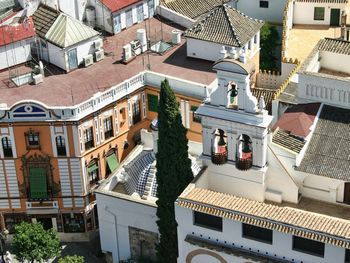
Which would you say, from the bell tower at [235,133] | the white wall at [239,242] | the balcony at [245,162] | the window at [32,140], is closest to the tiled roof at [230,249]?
the white wall at [239,242]

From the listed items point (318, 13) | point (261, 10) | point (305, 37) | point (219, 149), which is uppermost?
point (219, 149)

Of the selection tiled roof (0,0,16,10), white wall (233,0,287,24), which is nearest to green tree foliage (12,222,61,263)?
tiled roof (0,0,16,10)

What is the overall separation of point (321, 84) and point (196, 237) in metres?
15.2

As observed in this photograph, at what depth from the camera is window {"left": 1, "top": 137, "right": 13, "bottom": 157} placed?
70881mm

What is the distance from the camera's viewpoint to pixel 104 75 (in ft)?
251

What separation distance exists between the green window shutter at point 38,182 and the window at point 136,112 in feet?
32.5

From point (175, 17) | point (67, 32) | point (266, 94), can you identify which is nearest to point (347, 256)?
point (266, 94)

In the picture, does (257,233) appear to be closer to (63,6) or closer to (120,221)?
(120,221)

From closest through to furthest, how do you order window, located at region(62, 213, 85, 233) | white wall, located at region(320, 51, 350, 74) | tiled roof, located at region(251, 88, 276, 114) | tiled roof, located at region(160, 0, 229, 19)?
white wall, located at region(320, 51, 350, 74)
window, located at region(62, 213, 85, 233)
tiled roof, located at region(251, 88, 276, 114)
tiled roof, located at region(160, 0, 229, 19)

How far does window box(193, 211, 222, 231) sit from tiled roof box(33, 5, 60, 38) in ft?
91.4

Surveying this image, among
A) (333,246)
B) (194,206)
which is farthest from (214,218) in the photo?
(333,246)

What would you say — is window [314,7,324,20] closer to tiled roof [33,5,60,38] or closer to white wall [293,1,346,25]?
white wall [293,1,346,25]

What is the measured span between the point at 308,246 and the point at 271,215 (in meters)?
3.25

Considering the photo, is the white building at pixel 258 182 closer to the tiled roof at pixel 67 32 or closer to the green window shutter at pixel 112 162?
the green window shutter at pixel 112 162
